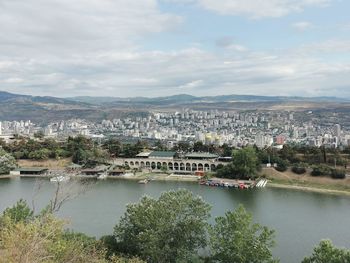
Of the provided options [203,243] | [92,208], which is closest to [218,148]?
[92,208]

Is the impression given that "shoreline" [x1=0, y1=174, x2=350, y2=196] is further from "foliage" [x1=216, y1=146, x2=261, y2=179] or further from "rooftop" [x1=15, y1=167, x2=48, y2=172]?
"foliage" [x1=216, y1=146, x2=261, y2=179]

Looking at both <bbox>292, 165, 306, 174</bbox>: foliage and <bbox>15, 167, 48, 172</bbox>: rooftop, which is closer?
<bbox>292, 165, 306, 174</bbox>: foliage

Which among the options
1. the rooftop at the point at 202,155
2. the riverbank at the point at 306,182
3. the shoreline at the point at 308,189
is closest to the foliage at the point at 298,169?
the riverbank at the point at 306,182

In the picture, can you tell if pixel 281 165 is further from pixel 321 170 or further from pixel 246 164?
pixel 321 170

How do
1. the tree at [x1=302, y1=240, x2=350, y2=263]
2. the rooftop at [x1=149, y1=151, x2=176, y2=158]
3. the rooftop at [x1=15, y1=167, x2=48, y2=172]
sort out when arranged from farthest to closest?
the rooftop at [x1=149, y1=151, x2=176, y2=158], the rooftop at [x1=15, y1=167, x2=48, y2=172], the tree at [x1=302, y1=240, x2=350, y2=263]

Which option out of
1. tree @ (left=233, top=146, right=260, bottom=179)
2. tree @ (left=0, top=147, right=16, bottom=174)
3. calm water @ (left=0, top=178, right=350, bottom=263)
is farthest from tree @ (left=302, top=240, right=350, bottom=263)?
tree @ (left=0, top=147, right=16, bottom=174)

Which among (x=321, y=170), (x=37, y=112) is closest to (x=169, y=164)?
(x=321, y=170)
